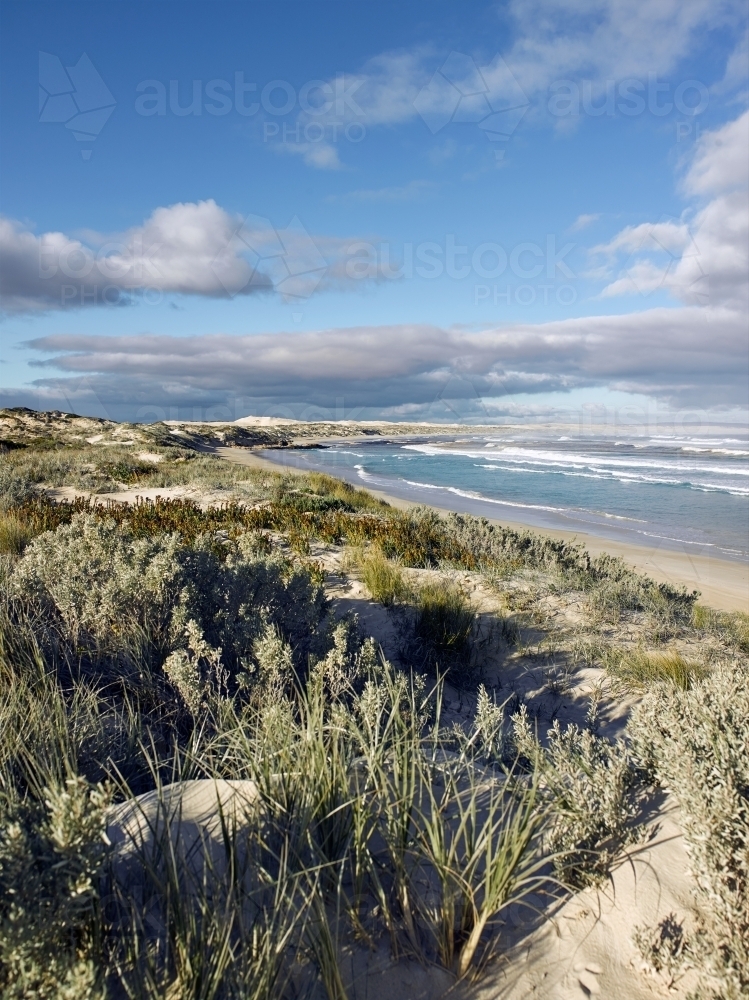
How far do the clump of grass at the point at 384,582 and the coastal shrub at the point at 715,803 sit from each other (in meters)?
3.78

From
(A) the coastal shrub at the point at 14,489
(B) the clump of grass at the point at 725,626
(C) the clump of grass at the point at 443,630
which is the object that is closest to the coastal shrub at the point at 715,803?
(C) the clump of grass at the point at 443,630

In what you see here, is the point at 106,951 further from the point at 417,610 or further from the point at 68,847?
the point at 417,610

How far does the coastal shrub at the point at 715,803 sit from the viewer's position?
1.71m

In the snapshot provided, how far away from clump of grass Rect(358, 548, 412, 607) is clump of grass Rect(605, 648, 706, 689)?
7.36ft

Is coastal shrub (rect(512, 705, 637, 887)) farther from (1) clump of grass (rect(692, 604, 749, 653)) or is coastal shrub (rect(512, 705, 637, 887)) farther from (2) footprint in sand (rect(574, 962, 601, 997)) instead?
(1) clump of grass (rect(692, 604, 749, 653))

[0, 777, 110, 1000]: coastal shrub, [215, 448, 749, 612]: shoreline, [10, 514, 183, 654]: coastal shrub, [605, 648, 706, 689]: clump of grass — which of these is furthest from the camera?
[215, 448, 749, 612]: shoreline

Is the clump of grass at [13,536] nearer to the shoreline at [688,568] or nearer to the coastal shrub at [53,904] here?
the coastal shrub at [53,904]

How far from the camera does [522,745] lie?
8.96 feet

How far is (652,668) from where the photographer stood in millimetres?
4770

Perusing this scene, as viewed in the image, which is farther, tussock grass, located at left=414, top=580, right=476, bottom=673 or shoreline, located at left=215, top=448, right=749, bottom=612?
shoreline, located at left=215, top=448, right=749, bottom=612

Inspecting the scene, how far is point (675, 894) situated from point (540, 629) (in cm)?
406

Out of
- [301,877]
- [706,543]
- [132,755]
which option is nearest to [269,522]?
[132,755]

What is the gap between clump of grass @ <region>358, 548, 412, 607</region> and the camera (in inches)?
250

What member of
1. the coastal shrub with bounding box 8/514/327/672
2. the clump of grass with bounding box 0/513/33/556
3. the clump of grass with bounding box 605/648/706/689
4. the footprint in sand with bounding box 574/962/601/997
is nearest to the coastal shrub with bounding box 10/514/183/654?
the coastal shrub with bounding box 8/514/327/672
